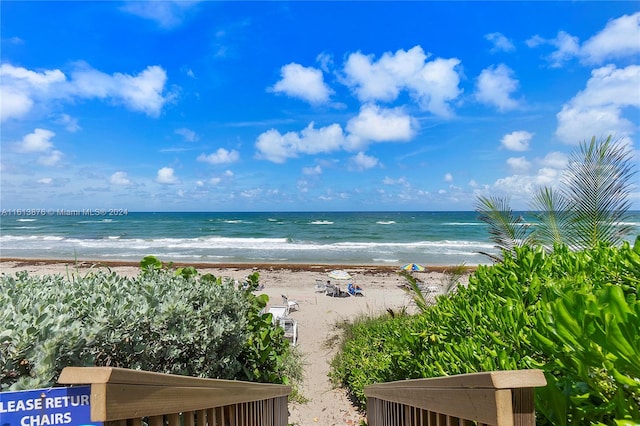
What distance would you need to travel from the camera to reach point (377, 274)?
20.6 m

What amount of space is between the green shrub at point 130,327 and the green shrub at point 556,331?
1.43 meters

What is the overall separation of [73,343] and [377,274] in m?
19.7

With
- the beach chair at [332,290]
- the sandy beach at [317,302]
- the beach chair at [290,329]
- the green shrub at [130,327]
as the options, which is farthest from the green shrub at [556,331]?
the beach chair at [332,290]

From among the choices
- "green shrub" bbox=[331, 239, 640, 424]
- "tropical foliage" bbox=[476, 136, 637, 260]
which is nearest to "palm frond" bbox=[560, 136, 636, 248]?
"tropical foliage" bbox=[476, 136, 637, 260]

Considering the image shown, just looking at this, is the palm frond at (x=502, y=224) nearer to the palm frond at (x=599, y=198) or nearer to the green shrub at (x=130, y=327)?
the palm frond at (x=599, y=198)

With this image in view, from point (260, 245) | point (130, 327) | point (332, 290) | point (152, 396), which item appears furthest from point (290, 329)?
point (260, 245)

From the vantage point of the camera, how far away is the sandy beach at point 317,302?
19.7ft

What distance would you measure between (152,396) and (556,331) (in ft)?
3.92

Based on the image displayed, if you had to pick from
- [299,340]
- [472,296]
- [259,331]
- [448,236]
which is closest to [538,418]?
[472,296]

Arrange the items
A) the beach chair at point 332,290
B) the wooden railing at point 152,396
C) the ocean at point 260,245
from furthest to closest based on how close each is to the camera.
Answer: the ocean at point 260,245
the beach chair at point 332,290
the wooden railing at point 152,396

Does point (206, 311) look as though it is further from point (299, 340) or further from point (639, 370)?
point (299, 340)

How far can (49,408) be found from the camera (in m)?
0.91

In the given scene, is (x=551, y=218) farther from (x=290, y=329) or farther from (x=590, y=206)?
(x=290, y=329)

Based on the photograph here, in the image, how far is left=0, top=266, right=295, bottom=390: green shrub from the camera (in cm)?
152
